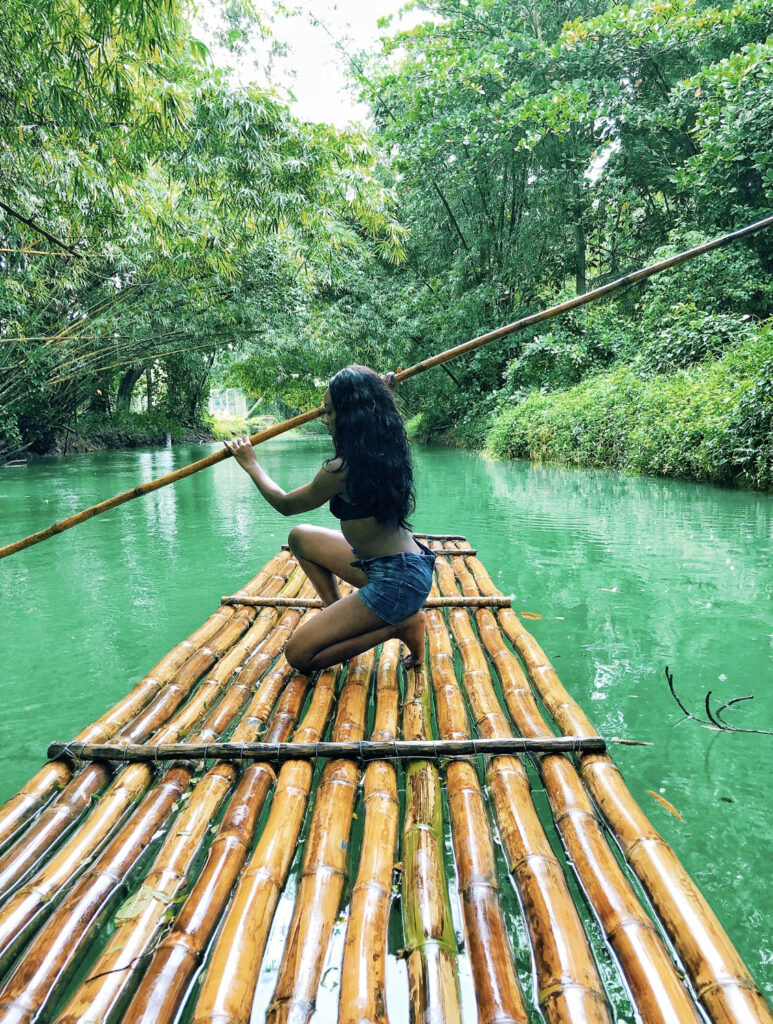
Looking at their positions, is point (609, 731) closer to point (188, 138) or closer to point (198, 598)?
point (198, 598)

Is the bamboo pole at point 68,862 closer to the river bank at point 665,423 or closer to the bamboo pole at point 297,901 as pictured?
the bamboo pole at point 297,901

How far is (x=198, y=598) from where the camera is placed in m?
3.17

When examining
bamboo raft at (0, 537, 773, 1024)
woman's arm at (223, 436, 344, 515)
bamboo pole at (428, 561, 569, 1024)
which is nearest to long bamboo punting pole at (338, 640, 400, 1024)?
bamboo raft at (0, 537, 773, 1024)

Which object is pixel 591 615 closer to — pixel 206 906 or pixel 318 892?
pixel 318 892

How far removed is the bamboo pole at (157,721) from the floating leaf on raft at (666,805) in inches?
47.0

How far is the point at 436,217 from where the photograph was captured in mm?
12867

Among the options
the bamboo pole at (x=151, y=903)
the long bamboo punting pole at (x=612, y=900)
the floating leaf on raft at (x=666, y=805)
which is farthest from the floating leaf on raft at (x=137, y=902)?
the floating leaf on raft at (x=666, y=805)

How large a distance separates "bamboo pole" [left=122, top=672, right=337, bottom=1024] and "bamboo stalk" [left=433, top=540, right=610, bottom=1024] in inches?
16.8

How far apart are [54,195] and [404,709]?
436 cm

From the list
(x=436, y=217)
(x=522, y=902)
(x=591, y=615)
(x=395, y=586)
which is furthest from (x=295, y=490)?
(x=436, y=217)

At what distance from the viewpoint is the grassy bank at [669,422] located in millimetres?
5379

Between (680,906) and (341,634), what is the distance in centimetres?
104

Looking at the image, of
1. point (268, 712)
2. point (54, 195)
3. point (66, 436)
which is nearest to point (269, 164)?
point (54, 195)

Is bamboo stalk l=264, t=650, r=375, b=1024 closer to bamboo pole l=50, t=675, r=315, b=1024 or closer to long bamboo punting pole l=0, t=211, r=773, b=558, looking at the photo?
bamboo pole l=50, t=675, r=315, b=1024
